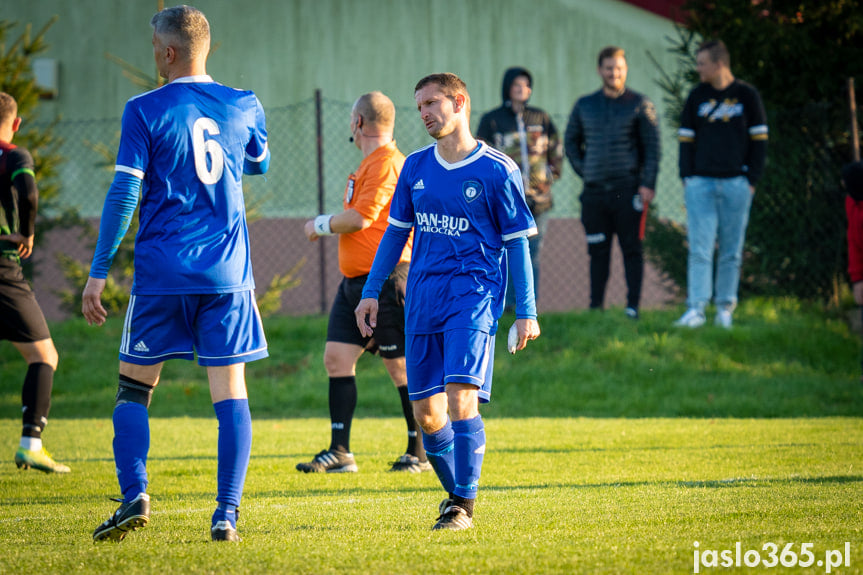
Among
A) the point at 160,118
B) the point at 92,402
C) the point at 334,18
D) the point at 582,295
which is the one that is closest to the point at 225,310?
the point at 160,118

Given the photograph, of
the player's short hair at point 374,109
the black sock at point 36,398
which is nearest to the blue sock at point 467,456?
the player's short hair at point 374,109

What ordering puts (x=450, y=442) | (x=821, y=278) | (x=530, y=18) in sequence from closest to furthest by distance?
(x=450, y=442) < (x=821, y=278) < (x=530, y=18)

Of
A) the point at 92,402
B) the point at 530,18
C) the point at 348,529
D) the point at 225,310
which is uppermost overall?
the point at 530,18

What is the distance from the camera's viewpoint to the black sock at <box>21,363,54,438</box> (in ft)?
22.0

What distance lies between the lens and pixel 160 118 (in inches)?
165

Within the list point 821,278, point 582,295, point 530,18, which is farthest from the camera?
point 530,18

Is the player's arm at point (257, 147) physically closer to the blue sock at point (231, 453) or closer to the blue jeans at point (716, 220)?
the blue sock at point (231, 453)

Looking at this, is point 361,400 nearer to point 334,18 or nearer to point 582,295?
point 582,295

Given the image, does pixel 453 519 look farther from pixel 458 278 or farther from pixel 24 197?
pixel 24 197

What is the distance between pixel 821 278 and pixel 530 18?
8.60m

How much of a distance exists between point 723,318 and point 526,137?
293 cm

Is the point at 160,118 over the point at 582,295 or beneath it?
over

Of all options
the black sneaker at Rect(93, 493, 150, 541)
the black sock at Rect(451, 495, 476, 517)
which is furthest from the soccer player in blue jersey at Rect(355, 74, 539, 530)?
the black sneaker at Rect(93, 493, 150, 541)

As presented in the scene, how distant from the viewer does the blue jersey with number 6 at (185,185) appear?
4195 millimetres
